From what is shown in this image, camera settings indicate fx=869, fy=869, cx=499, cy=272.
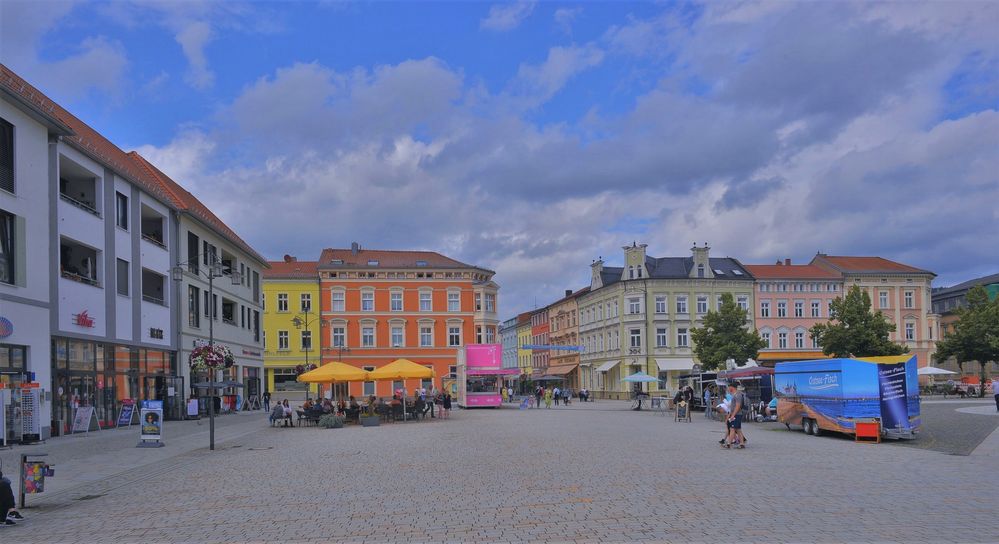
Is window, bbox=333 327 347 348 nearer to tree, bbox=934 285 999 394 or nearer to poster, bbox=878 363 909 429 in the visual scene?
tree, bbox=934 285 999 394

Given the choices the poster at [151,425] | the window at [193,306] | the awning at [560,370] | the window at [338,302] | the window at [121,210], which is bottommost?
the awning at [560,370]

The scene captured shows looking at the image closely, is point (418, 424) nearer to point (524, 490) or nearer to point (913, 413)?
point (913, 413)

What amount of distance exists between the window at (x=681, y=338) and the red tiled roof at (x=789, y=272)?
9.29 m

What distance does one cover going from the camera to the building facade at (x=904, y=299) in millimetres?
80938

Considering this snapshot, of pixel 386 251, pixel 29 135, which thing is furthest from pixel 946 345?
pixel 29 135

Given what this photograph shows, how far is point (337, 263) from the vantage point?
78062 millimetres

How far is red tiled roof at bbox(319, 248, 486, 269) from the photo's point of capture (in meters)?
77.8

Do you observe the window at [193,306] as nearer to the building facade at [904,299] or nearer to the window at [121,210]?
the window at [121,210]

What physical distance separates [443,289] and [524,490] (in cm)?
6458

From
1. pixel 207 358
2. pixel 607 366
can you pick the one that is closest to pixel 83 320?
pixel 207 358

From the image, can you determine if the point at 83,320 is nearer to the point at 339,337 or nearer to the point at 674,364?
the point at 339,337

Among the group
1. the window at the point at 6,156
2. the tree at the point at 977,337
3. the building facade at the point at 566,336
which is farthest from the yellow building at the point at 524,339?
the window at the point at 6,156

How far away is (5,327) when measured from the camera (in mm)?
24219

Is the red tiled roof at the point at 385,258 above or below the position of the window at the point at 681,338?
above
